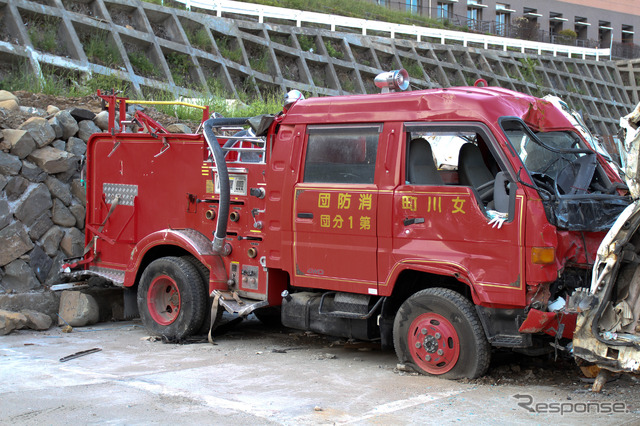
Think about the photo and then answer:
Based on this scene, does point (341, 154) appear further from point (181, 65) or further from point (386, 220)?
point (181, 65)

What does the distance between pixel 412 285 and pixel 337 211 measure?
98cm

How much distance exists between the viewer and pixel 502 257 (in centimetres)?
625

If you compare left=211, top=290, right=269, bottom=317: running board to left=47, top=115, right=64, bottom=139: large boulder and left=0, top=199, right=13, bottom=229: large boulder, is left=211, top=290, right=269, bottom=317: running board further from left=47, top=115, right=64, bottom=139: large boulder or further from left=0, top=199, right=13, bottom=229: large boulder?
left=47, top=115, right=64, bottom=139: large boulder

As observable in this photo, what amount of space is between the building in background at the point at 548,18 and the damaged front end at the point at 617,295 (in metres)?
39.9

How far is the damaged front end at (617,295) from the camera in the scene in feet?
18.4

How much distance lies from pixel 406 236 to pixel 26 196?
531 cm

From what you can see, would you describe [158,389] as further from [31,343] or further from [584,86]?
[584,86]

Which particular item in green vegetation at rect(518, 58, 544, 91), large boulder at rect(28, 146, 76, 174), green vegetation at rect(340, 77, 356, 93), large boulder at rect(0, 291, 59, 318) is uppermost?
green vegetation at rect(518, 58, 544, 91)

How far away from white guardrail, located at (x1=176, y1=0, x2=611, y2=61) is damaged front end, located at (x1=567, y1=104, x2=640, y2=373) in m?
17.1

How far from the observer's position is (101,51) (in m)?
16.0

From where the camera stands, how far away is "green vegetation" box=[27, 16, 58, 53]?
15.0 metres

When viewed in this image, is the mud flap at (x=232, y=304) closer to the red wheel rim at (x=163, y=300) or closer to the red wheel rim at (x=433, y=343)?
the red wheel rim at (x=163, y=300)

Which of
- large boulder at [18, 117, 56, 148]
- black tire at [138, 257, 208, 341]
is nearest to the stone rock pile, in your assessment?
large boulder at [18, 117, 56, 148]

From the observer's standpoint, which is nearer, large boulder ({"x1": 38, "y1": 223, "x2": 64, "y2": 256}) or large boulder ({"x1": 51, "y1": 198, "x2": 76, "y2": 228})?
large boulder ({"x1": 38, "y1": 223, "x2": 64, "y2": 256})
